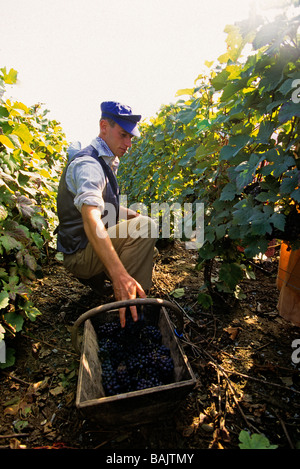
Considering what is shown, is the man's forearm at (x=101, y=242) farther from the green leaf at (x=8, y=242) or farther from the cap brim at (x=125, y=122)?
the cap brim at (x=125, y=122)

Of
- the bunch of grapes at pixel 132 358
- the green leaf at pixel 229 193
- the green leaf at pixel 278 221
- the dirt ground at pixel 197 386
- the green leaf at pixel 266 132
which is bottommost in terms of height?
the dirt ground at pixel 197 386

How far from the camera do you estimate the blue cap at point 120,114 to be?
208 cm

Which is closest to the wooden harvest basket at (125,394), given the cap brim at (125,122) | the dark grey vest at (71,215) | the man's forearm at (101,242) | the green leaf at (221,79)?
the man's forearm at (101,242)

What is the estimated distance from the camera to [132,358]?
56.4 inches

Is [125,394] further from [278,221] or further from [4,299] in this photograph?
[278,221]

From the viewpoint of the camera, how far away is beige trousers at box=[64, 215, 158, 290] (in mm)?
2057

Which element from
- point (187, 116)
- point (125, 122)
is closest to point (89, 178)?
point (125, 122)

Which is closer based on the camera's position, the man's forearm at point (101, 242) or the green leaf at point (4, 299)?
the green leaf at point (4, 299)

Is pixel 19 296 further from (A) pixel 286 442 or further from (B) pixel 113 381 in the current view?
(A) pixel 286 442

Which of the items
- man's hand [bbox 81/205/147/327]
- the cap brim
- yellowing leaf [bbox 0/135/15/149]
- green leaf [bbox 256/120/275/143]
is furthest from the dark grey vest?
green leaf [bbox 256/120/275/143]

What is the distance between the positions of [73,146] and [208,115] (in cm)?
127

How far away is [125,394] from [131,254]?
1.12 m

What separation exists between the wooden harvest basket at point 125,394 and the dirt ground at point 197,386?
0.16 metres

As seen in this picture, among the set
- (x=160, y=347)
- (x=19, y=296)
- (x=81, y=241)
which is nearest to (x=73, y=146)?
(x=81, y=241)
